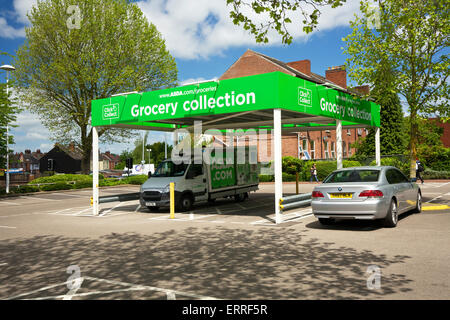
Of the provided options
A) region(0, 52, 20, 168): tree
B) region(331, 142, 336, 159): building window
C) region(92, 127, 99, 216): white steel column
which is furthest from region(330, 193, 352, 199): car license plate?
region(331, 142, 336, 159): building window

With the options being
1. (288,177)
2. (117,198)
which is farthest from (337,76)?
(117,198)

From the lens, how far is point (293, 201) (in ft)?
42.6

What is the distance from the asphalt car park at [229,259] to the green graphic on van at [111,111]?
4460mm

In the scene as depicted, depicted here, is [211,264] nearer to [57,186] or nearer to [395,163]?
[57,186]

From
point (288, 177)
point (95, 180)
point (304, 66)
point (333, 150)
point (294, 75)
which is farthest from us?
point (333, 150)

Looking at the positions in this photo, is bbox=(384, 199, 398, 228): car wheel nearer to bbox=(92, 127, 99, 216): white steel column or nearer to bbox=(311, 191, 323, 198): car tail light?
bbox=(311, 191, 323, 198): car tail light

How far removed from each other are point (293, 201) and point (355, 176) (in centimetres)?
306

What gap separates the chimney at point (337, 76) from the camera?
51.5m

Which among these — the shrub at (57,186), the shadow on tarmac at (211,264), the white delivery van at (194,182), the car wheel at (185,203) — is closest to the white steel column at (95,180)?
the white delivery van at (194,182)

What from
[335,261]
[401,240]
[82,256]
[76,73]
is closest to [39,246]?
[82,256]

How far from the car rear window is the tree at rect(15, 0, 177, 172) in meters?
23.6

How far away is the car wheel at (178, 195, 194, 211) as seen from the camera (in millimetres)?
15102

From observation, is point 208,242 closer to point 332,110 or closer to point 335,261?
point 335,261

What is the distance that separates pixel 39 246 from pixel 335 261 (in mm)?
6448
